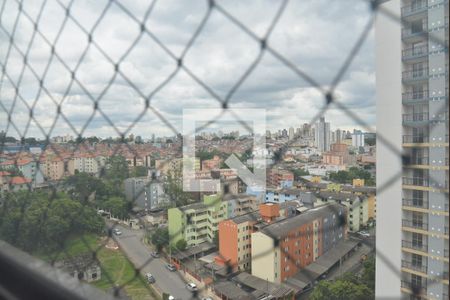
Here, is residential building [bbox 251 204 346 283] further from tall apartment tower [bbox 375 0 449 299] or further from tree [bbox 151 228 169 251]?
tree [bbox 151 228 169 251]

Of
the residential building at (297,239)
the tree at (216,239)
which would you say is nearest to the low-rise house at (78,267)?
the residential building at (297,239)

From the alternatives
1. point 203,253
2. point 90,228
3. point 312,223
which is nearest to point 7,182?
Result: point 90,228

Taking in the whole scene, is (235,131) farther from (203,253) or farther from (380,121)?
(203,253)

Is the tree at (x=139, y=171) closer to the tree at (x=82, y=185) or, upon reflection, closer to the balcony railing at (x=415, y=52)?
the tree at (x=82, y=185)

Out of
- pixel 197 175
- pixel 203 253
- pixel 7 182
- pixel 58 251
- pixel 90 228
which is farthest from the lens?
pixel 203 253

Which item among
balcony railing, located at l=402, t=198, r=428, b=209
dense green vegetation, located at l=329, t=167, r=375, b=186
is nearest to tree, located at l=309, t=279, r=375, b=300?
dense green vegetation, located at l=329, t=167, r=375, b=186
